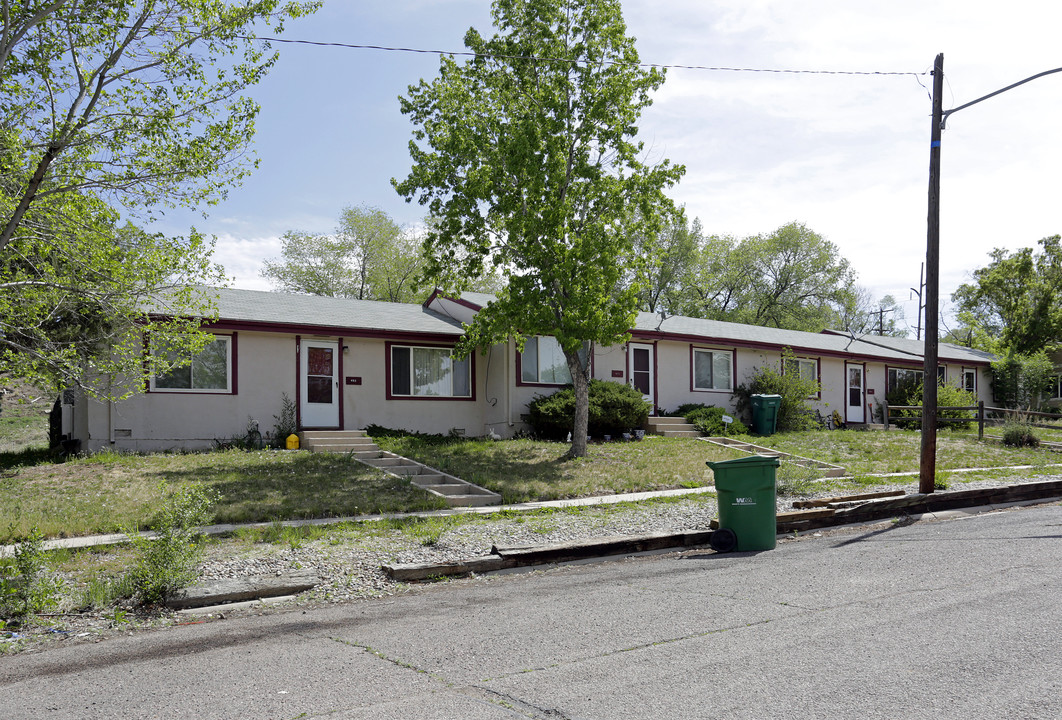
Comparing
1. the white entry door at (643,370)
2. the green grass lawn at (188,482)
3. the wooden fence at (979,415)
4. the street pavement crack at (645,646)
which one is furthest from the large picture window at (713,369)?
the street pavement crack at (645,646)

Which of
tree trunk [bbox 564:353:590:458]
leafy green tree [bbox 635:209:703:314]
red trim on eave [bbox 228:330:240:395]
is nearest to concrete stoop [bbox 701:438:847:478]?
tree trunk [bbox 564:353:590:458]

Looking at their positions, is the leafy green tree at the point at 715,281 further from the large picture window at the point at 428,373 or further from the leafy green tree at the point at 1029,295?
the large picture window at the point at 428,373

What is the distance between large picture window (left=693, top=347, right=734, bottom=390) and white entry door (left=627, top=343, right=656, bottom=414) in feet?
5.97

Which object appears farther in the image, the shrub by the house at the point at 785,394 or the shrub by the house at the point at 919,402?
the shrub by the house at the point at 919,402

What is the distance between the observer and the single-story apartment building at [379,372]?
17.4 m

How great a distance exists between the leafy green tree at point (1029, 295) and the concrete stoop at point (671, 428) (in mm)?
26951

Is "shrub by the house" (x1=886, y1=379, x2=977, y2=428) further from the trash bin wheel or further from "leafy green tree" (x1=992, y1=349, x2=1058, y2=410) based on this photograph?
the trash bin wheel

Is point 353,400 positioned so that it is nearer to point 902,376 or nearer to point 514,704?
point 514,704

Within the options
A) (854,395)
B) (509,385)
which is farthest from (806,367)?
(509,385)

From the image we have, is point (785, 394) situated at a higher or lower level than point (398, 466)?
higher

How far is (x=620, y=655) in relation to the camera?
5199 millimetres

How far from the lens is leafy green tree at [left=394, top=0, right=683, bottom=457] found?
55.3ft

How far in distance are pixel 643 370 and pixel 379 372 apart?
8185mm

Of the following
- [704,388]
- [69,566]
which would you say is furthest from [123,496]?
[704,388]
